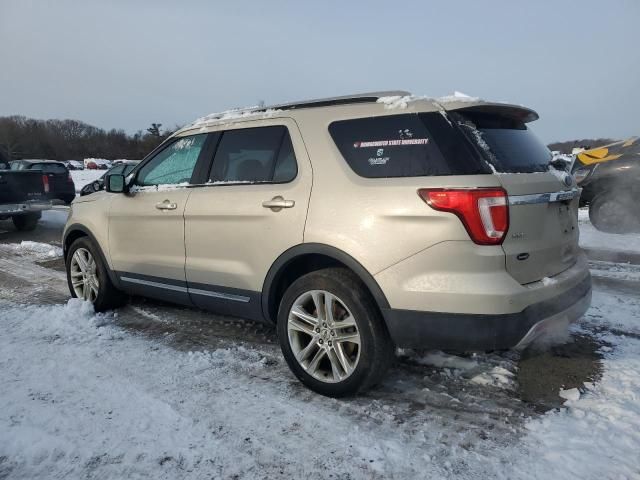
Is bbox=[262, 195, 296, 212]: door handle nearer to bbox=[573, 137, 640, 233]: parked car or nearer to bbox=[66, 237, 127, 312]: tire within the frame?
bbox=[66, 237, 127, 312]: tire

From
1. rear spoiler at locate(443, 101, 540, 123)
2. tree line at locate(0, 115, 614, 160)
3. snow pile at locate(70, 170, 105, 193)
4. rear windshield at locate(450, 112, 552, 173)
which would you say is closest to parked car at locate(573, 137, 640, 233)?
rear spoiler at locate(443, 101, 540, 123)

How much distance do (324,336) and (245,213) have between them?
1.03 meters

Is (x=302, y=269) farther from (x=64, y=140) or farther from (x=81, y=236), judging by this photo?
(x=64, y=140)

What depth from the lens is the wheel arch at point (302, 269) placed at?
2863 mm

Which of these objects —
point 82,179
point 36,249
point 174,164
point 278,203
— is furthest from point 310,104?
point 82,179

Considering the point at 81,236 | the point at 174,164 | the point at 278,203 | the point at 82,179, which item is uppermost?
the point at 174,164

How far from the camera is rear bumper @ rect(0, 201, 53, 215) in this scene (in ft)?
32.2

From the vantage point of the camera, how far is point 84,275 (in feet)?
16.3

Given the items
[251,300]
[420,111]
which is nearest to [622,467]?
[420,111]

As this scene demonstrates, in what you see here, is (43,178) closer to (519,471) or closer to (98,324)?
(98,324)

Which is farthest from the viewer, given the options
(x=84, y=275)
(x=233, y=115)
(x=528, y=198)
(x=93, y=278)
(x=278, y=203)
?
(x=84, y=275)

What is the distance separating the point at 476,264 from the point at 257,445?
1.48 m

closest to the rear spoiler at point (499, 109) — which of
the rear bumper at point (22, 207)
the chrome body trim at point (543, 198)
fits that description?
the chrome body trim at point (543, 198)

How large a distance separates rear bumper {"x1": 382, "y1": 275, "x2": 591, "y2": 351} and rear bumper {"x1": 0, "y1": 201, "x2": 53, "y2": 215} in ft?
31.8
